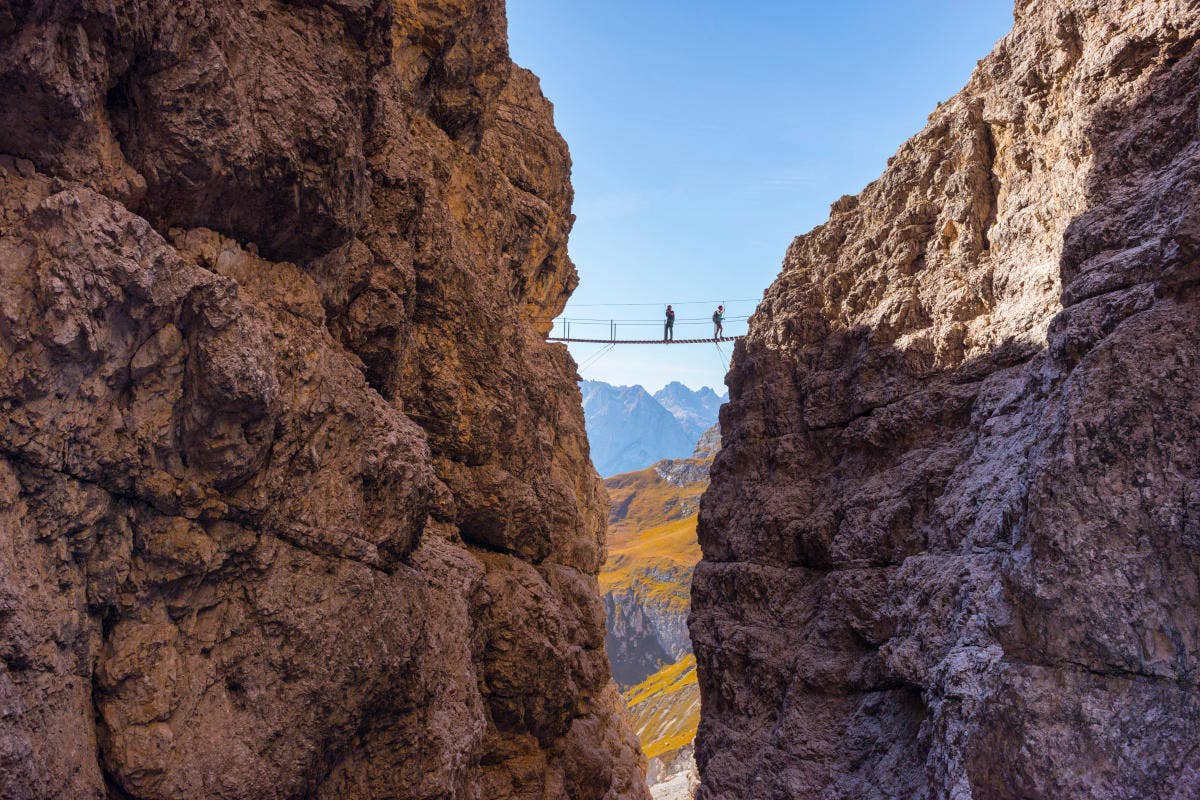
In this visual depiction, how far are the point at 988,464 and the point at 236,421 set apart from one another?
36.1ft

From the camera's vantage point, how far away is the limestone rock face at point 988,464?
8.32 meters

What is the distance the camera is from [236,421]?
967cm

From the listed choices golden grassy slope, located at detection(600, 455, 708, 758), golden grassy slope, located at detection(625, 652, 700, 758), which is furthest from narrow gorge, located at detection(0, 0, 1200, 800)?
golden grassy slope, located at detection(625, 652, 700, 758)

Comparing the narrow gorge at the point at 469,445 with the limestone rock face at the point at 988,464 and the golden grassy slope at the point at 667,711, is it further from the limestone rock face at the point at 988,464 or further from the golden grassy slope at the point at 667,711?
the golden grassy slope at the point at 667,711

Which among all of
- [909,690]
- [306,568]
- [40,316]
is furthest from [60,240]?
[909,690]

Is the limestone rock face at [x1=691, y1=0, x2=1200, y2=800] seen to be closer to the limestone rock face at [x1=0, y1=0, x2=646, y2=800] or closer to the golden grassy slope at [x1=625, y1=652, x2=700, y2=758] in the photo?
the limestone rock face at [x1=0, y1=0, x2=646, y2=800]

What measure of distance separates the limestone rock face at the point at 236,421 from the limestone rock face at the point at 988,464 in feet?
20.7

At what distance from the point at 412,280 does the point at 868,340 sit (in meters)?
9.99

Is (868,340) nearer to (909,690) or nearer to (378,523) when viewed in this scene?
(909,690)

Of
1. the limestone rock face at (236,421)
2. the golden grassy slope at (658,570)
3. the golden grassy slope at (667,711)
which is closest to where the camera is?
the limestone rock face at (236,421)

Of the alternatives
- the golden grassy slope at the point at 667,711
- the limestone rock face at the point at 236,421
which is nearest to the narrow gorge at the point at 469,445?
the limestone rock face at the point at 236,421

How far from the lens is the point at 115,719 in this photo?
8.62m

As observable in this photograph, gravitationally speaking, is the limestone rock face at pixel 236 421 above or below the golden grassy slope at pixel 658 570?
above

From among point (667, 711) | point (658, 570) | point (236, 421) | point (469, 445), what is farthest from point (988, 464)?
Result: point (658, 570)
